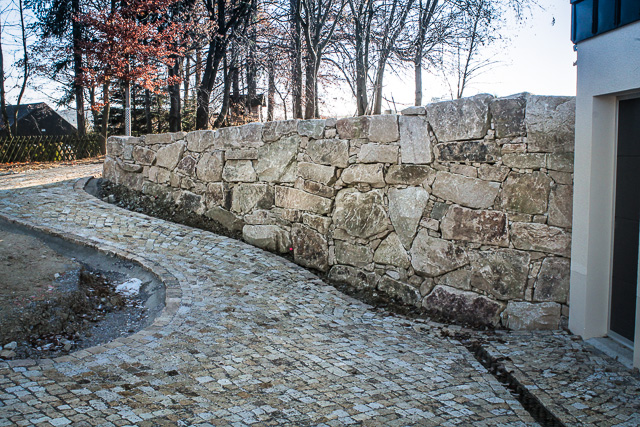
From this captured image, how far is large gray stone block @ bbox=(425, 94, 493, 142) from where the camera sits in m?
5.50

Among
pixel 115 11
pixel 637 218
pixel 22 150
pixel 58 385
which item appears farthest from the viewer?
pixel 22 150

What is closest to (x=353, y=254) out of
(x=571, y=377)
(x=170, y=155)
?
(x=571, y=377)

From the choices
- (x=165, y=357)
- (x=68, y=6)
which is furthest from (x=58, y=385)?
(x=68, y=6)

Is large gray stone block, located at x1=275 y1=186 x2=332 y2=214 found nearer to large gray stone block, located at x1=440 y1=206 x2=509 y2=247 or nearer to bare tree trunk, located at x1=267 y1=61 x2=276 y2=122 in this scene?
large gray stone block, located at x1=440 y1=206 x2=509 y2=247

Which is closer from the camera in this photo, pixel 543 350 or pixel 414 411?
pixel 414 411

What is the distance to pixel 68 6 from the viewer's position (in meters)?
18.1

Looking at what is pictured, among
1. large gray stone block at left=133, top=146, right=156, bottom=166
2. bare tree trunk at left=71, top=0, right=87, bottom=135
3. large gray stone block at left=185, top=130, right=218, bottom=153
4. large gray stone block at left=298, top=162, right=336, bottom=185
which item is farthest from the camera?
bare tree trunk at left=71, top=0, right=87, bottom=135

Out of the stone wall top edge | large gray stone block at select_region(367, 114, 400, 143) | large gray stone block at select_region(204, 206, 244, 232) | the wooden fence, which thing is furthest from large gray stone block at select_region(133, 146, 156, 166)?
the wooden fence

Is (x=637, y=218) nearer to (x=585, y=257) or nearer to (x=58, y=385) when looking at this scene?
(x=585, y=257)

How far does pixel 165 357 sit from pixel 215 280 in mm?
2209

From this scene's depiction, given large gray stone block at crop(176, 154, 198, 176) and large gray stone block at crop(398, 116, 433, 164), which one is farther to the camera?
large gray stone block at crop(176, 154, 198, 176)

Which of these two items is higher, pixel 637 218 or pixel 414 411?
pixel 637 218

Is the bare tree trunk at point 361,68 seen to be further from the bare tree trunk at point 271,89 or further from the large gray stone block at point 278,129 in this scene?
the large gray stone block at point 278,129

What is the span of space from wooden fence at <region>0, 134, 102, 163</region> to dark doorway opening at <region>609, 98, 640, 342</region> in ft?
57.2
